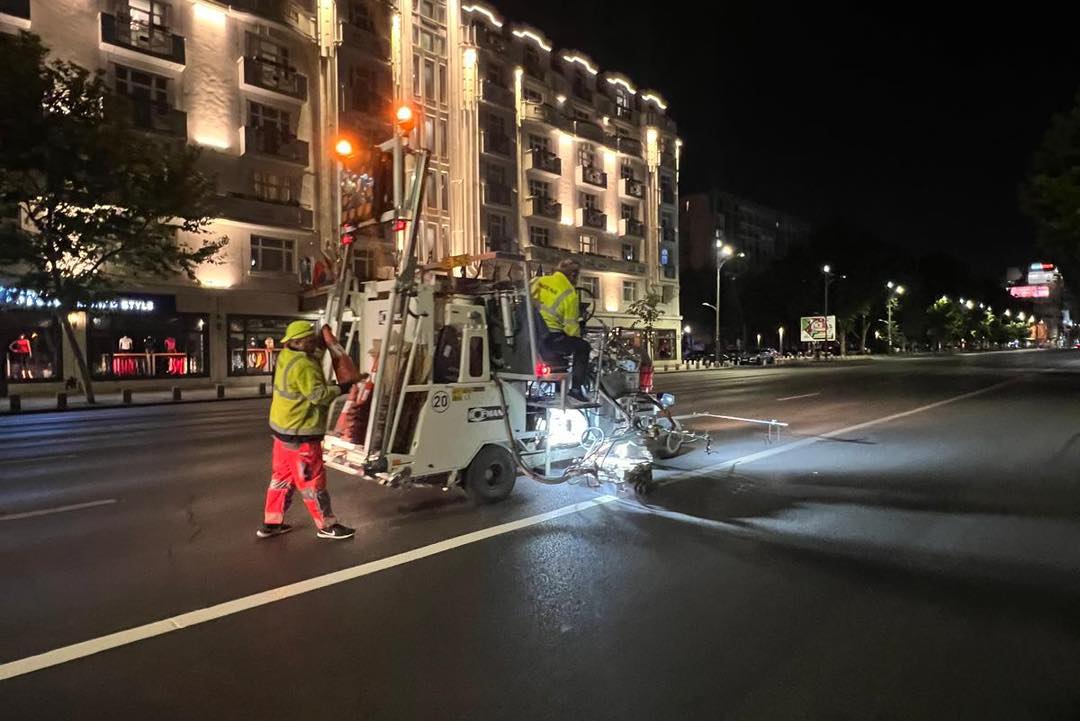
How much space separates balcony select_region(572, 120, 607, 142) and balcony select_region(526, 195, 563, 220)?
5.75 m

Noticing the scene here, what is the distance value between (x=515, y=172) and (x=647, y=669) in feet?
139

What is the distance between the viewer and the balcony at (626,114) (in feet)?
181

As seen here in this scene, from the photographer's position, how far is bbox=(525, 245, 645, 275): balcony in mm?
44938

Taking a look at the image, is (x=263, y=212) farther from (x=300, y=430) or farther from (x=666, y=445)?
(x=300, y=430)

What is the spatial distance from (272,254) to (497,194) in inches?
589

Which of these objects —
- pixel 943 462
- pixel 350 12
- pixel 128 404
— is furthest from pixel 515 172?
pixel 943 462

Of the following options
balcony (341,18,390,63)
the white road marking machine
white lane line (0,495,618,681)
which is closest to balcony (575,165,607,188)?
balcony (341,18,390,63)

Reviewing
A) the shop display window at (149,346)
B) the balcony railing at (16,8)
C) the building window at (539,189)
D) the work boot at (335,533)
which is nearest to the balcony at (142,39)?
the balcony railing at (16,8)

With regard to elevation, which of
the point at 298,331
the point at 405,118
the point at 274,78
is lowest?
the point at 298,331

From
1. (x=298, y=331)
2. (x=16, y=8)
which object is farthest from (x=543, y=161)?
(x=298, y=331)

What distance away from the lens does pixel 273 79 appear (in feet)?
105

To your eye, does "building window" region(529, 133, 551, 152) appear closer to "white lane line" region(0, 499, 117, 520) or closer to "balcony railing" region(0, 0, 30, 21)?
"balcony railing" region(0, 0, 30, 21)

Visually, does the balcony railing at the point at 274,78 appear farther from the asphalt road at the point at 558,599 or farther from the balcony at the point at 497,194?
the asphalt road at the point at 558,599

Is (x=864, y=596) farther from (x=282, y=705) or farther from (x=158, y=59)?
(x=158, y=59)
